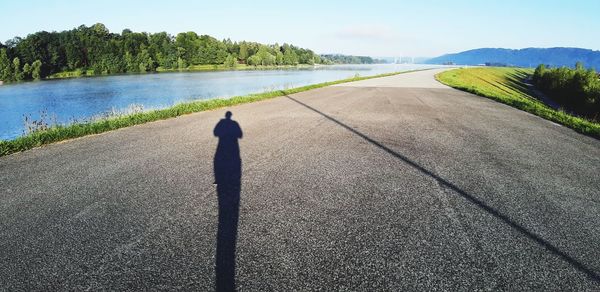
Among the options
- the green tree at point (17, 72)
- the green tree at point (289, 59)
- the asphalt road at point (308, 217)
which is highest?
the green tree at point (289, 59)

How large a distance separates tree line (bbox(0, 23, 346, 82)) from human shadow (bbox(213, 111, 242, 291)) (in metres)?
78.3

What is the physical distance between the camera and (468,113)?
546 inches

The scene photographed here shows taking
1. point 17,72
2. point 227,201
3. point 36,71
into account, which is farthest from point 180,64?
point 227,201

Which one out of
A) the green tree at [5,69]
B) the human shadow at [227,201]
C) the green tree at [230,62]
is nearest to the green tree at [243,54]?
the green tree at [230,62]

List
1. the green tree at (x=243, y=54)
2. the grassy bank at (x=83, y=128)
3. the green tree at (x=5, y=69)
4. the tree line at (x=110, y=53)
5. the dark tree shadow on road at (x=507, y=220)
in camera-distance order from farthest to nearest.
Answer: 1. the green tree at (x=243, y=54)
2. the tree line at (x=110, y=53)
3. the green tree at (x=5, y=69)
4. the grassy bank at (x=83, y=128)
5. the dark tree shadow on road at (x=507, y=220)

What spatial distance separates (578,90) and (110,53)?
104217 mm

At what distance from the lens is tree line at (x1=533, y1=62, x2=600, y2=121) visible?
109 ft

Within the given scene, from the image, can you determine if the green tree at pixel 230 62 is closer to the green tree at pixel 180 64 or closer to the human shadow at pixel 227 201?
the green tree at pixel 180 64

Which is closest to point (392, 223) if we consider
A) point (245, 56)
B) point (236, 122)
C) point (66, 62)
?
point (236, 122)

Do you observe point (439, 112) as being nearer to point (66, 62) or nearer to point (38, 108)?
point (38, 108)

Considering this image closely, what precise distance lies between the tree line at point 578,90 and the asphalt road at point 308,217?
2929 centimetres

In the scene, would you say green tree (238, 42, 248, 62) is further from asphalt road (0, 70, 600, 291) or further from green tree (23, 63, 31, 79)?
asphalt road (0, 70, 600, 291)

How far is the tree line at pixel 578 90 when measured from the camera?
109 feet

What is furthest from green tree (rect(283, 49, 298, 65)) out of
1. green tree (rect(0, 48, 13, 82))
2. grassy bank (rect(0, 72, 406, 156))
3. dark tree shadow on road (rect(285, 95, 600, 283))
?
dark tree shadow on road (rect(285, 95, 600, 283))
